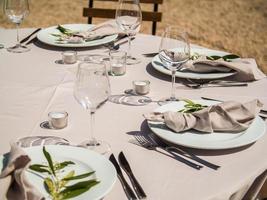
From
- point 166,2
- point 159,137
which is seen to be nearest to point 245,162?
point 159,137

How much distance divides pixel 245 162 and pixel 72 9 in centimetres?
479

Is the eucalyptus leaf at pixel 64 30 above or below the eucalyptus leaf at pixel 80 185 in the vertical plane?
above

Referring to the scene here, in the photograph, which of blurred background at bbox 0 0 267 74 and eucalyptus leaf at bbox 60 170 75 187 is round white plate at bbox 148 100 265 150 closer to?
eucalyptus leaf at bbox 60 170 75 187

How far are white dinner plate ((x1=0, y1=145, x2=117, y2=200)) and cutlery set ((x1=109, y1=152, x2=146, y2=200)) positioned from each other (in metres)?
0.03

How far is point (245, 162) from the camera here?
1034 millimetres

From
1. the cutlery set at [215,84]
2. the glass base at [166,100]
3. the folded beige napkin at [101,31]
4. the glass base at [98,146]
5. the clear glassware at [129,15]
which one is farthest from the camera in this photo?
the folded beige napkin at [101,31]

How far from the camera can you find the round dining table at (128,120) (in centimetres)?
95

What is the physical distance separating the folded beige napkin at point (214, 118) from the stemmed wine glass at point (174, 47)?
8.2 inches

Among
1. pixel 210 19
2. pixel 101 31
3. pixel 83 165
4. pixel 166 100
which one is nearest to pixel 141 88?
pixel 166 100

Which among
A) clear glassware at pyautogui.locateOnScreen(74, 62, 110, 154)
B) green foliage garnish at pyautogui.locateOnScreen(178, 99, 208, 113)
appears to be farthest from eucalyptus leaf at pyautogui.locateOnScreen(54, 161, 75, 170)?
green foliage garnish at pyautogui.locateOnScreen(178, 99, 208, 113)

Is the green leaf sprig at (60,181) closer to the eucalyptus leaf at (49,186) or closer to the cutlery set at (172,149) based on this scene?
the eucalyptus leaf at (49,186)

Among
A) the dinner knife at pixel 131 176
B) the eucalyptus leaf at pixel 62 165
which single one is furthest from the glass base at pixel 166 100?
the eucalyptus leaf at pixel 62 165

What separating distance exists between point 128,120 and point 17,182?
0.45m

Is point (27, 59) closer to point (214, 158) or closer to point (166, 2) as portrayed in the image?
point (214, 158)
